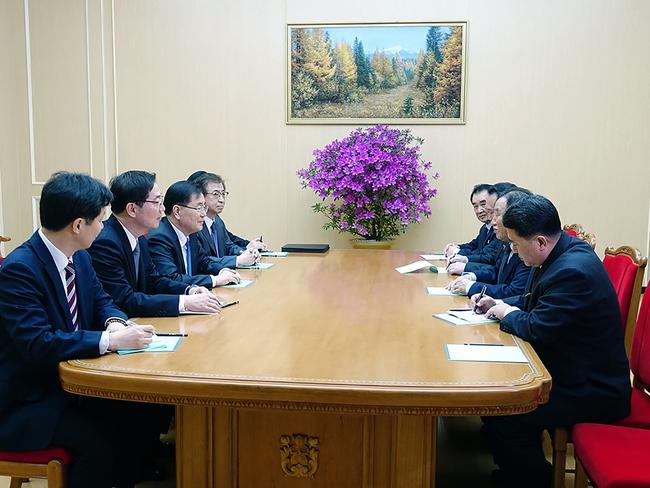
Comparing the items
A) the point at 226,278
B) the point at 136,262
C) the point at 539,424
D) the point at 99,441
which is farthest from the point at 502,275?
the point at 99,441

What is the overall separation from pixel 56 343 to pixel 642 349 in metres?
2.15

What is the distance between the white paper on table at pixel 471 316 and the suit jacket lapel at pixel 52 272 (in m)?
1.51

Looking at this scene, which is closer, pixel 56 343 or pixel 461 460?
pixel 56 343

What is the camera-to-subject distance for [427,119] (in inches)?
276

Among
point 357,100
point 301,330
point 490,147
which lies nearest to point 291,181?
point 357,100

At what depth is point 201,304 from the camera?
2.72 m

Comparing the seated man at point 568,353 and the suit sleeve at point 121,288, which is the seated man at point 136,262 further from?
the seated man at point 568,353

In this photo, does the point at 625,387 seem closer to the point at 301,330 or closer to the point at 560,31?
the point at 301,330

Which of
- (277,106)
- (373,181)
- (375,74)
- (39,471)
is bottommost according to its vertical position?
(39,471)

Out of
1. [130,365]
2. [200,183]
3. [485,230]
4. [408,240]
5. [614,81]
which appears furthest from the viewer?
[408,240]

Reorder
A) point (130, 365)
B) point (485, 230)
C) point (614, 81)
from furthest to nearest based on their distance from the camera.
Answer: point (614, 81) → point (485, 230) → point (130, 365)

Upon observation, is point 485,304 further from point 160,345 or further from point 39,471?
point 39,471

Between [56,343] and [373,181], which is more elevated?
[373,181]

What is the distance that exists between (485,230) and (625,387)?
2.97 meters
